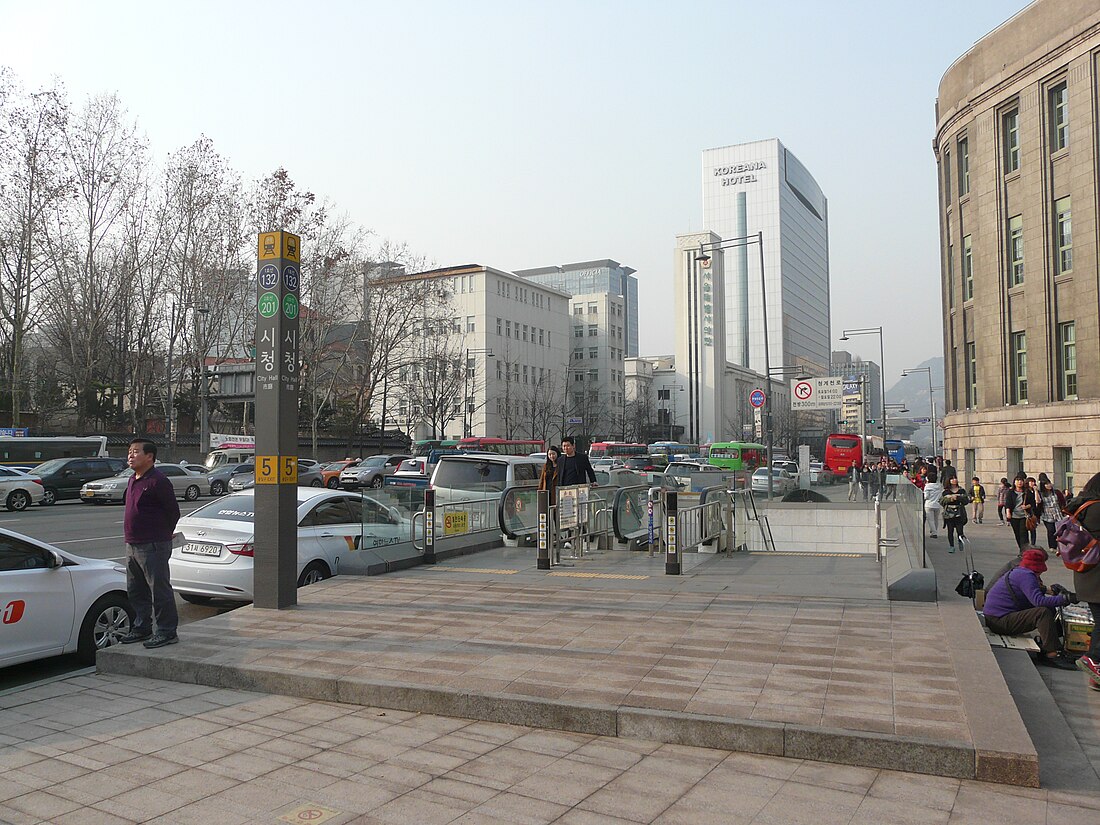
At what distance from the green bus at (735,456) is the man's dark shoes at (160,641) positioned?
147ft

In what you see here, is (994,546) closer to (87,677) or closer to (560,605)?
(560,605)

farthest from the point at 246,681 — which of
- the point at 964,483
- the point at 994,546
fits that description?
the point at 964,483

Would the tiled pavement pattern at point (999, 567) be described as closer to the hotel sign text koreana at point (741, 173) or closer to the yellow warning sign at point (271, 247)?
the yellow warning sign at point (271, 247)

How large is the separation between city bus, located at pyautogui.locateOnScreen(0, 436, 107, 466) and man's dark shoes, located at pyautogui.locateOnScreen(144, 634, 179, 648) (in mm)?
32041

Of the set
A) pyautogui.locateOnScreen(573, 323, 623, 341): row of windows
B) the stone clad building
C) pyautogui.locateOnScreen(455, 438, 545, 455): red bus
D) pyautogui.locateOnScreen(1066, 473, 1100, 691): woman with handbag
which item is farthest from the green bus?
pyautogui.locateOnScreen(573, 323, 623, 341): row of windows

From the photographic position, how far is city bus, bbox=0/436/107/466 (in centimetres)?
3672

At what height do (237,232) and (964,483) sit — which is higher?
(237,232)

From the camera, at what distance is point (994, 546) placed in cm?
2081

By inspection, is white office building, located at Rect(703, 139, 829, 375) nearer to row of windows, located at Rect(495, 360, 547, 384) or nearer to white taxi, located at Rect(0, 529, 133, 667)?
row of windows, located at Rect(495, 360, 547, 384)

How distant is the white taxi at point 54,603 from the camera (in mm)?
7395

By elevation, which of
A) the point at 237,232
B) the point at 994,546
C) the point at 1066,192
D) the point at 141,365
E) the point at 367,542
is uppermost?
the point at 237,232

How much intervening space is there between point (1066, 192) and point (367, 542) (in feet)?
92.9

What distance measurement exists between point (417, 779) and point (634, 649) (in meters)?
2.90

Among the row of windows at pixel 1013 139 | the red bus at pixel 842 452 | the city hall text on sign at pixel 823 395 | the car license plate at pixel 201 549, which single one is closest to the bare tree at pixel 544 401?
the red bus at pixel 842 452
